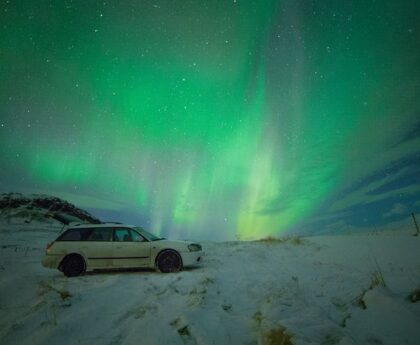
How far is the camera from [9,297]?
17.5ft

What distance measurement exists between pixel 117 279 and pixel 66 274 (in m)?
2.79

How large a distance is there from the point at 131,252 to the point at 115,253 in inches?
20.2

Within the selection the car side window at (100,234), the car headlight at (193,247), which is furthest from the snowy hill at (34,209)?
the car headlight at (193,247)

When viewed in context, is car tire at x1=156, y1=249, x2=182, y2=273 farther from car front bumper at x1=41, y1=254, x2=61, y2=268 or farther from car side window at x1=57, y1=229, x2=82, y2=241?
car front bumper at x1=41, y1=254, x2=61, y2=268

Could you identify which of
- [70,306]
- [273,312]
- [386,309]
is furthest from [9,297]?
[386,309]

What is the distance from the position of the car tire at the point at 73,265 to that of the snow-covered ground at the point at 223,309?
1.51 metres

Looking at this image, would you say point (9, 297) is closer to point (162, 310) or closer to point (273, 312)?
point (162, 310)

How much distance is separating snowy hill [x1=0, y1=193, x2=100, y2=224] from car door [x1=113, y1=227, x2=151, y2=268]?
13.9m

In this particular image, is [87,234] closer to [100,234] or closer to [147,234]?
[100,234]

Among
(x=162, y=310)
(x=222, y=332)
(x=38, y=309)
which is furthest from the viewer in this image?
(x=38, y=309)

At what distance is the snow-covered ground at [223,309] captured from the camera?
2908 mm

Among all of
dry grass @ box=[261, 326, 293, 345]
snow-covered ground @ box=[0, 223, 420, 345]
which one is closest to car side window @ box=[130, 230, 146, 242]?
snow-covered ground @ box=[0, 223, 420, 345]

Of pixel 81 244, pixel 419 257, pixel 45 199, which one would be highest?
pixel 45 199

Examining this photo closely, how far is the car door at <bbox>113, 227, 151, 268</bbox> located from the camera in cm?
848
